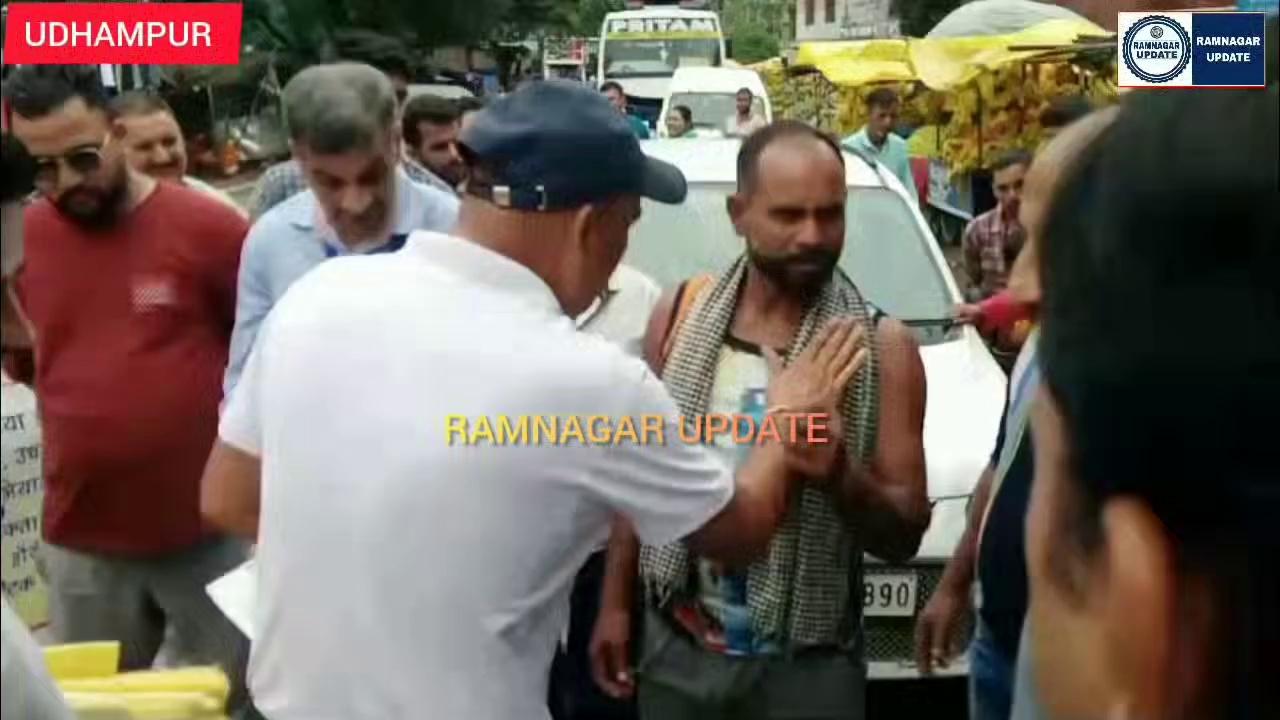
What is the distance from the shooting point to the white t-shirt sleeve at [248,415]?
166 centimetres

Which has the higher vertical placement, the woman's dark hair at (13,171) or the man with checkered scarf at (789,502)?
the woman's dark hair at (13,171)

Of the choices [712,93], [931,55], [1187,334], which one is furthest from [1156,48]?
[712,93]

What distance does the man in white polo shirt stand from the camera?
1.52 metres

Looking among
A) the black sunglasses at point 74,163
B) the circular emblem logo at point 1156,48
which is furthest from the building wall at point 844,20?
the black sunglasses at point 74,163

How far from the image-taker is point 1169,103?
93 cm

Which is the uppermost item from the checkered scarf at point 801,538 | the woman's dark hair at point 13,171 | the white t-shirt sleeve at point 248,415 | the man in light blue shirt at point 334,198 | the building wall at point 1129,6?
the building wall at point 1129,6

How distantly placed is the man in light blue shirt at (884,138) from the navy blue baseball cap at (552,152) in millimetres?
4341

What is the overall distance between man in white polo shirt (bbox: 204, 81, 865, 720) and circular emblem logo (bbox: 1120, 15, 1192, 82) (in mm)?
2112

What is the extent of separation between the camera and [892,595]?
3.46 m

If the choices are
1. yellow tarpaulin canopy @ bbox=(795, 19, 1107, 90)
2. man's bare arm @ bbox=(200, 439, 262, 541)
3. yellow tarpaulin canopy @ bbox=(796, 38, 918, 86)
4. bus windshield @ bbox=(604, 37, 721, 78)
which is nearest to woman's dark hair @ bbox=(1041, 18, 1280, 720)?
man's bare arm @ bbox=(200, 439, 262, 541)

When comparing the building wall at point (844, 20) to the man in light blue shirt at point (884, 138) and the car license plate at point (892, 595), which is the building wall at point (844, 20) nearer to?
the man in light blue shirt at point (884, 138)

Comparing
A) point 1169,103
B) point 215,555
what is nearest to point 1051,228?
point 1169,103

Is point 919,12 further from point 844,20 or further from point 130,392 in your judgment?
point 130,392

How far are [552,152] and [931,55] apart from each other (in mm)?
A: 6213
